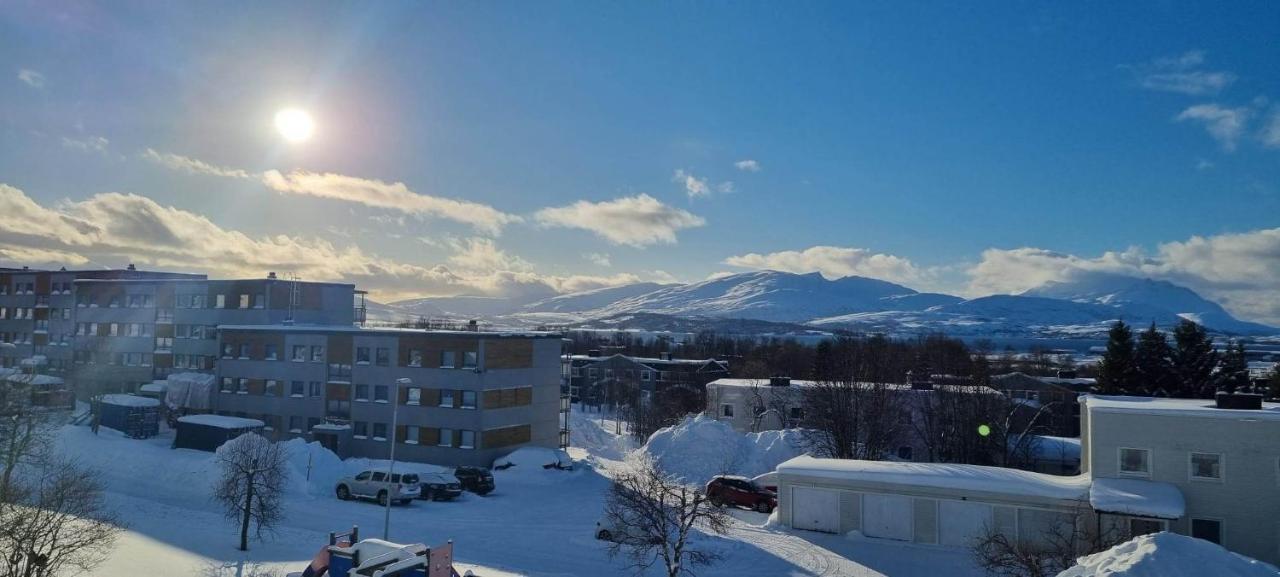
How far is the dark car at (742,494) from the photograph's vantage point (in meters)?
37.7

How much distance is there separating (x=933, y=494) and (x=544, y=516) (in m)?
16.8

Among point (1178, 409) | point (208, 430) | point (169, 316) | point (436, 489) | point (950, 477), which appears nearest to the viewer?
point (1178, 409)

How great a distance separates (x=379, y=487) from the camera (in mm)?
36719

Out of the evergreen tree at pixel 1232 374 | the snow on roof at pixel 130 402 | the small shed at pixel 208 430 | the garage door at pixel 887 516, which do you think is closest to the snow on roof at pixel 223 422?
the small shed at pixel 208 430

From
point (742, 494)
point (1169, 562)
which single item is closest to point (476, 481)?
point (742, 494)

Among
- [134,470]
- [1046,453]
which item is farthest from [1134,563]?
[134,470]

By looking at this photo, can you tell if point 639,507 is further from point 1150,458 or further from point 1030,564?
point 1150,458

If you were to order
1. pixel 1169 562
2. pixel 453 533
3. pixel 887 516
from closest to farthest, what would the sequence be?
pixel 1169 562
pixel 453 533
pixel 887 516

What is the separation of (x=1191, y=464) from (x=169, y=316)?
71.8 meters

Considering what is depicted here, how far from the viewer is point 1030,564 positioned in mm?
17859

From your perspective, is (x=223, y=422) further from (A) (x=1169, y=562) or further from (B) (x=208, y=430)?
(A) (x=1169, y=562)

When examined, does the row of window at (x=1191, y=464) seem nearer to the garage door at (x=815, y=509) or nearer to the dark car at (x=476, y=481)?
the garage door at (x=815, y=509)

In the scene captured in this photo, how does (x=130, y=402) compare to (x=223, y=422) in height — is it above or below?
above

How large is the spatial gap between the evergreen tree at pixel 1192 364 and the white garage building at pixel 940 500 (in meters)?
29.5
